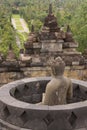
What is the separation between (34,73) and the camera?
11062 mm

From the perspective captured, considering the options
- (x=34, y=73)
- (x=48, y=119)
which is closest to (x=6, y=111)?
(x=48, y=119)

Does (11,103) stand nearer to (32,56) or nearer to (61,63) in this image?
(61,63)

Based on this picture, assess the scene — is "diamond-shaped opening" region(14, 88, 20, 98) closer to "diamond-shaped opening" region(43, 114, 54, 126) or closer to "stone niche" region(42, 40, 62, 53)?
"diamond-shaped opening" region(43, 114, 54, 126)

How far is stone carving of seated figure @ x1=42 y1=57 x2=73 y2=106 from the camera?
20.1ft

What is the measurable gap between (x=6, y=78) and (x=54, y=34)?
222 centimetres

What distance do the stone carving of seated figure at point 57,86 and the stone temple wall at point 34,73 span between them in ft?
15.6

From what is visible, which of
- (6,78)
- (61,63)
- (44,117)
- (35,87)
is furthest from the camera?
(6,78)

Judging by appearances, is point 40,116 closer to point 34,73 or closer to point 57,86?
point 57,86

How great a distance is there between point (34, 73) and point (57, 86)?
4969 mm

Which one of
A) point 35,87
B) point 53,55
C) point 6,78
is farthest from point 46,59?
point 35,87

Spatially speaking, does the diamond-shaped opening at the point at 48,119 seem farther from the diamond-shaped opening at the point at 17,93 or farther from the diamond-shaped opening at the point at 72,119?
the diamond-shaped opening at the point at 17,93

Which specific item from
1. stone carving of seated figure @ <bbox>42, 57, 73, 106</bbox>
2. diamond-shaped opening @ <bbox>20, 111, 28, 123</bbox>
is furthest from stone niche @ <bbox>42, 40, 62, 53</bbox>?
diamond-shaped opening @ <bbox>20, 111, 28, 123</bbox>

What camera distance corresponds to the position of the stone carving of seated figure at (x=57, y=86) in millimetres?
6129

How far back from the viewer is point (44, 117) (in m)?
5.67
